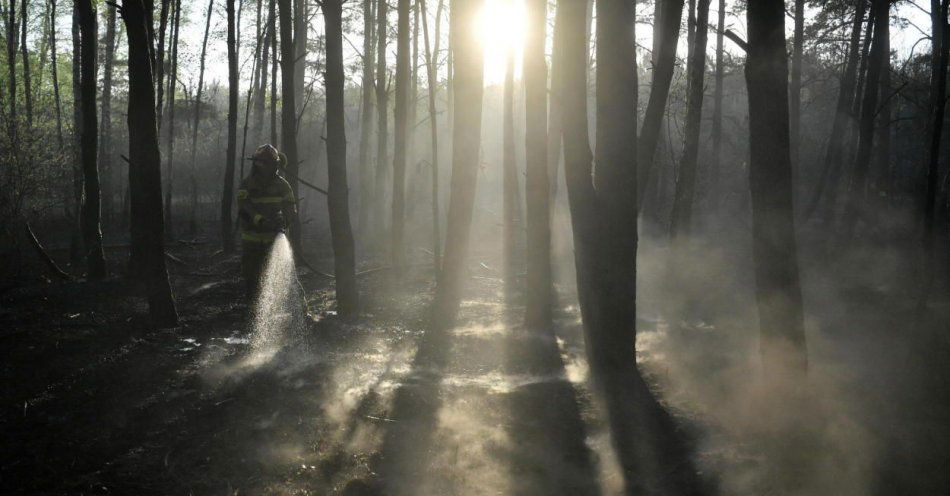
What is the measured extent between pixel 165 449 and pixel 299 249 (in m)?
10.6

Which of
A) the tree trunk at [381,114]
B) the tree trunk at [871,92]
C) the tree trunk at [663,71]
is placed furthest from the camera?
the tree trunk at [381,114]

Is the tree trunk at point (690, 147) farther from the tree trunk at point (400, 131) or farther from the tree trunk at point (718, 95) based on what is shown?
the tree trunk at point (718, 95)

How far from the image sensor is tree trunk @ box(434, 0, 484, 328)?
8953mm

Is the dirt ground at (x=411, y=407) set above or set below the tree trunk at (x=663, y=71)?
below

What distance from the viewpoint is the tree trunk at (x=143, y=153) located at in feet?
23.9

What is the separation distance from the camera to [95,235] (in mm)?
11391

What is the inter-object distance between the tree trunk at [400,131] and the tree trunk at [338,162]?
3.25 metres

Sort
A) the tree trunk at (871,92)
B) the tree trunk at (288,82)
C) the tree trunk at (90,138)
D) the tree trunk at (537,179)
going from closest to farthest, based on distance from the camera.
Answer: the tree trunk at (537,179) → the tree trunk at (90,138) → the tree trunk at (288,82) → the tree trunk at (871,92)

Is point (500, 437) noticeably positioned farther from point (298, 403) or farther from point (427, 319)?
point (427, 319)

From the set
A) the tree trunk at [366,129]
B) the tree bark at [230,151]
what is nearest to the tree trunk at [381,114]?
the tree trunk at [366,129]

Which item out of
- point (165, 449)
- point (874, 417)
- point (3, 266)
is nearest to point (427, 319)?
point (165, 449)

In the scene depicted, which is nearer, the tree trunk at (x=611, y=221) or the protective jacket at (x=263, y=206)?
the tree trunk at (x=611, y=221)

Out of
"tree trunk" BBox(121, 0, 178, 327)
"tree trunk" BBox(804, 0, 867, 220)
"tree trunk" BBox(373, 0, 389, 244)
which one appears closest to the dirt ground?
"tree trunk" BBox(121, 0, 178, 327)

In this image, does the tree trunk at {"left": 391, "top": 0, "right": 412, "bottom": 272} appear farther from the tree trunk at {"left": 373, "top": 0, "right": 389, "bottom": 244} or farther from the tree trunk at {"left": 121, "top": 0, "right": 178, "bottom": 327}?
the tree trunk at {"left": 121, "top": 0, "right": 178, "bottom": 327}
